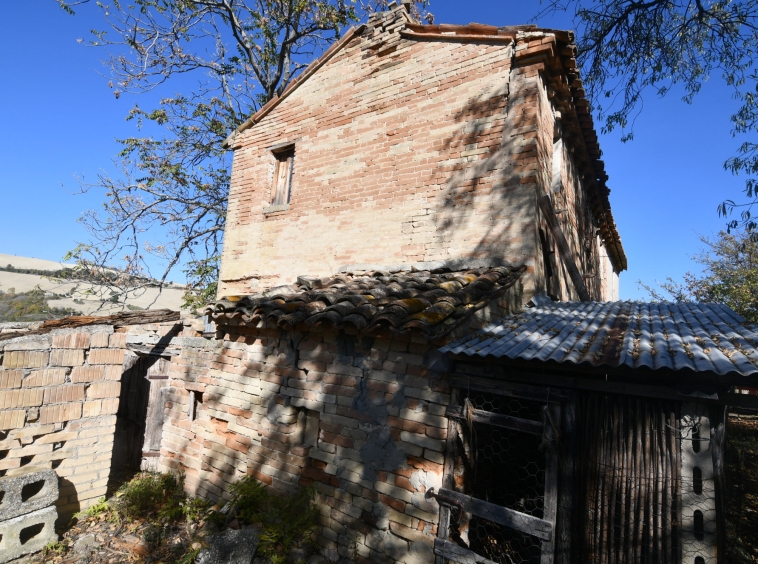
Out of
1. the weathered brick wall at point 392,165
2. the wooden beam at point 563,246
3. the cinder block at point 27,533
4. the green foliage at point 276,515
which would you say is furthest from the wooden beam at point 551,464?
the cinder block at point 27,533

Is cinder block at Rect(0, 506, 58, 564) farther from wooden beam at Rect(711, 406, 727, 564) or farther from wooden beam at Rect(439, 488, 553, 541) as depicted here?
wooden beam at Rect(711, 406, 727, 564)

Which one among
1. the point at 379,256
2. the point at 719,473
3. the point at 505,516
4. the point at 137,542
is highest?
the point at 379,256

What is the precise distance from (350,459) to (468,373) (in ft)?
5.58

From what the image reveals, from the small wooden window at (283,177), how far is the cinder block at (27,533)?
6.26 m

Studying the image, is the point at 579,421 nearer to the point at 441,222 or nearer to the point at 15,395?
the point at 441,222

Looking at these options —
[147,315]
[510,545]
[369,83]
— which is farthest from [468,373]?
[147,315]

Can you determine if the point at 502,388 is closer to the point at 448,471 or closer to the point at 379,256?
the point at 448,471

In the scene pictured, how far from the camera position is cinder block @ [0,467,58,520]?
174 inches

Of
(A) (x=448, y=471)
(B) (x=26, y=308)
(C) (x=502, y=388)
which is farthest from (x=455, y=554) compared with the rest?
(B) (x=26, y=308)

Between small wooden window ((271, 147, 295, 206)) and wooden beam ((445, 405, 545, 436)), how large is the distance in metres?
6.36

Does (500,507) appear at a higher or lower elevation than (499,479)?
higher

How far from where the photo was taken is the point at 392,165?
6977 millimetres

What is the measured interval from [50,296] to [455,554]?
81.3ft

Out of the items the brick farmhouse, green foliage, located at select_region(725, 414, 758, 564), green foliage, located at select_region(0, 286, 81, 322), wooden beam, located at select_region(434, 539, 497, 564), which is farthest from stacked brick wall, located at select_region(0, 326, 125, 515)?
green foliage, located at select_region(0, 286, 81, 322)
